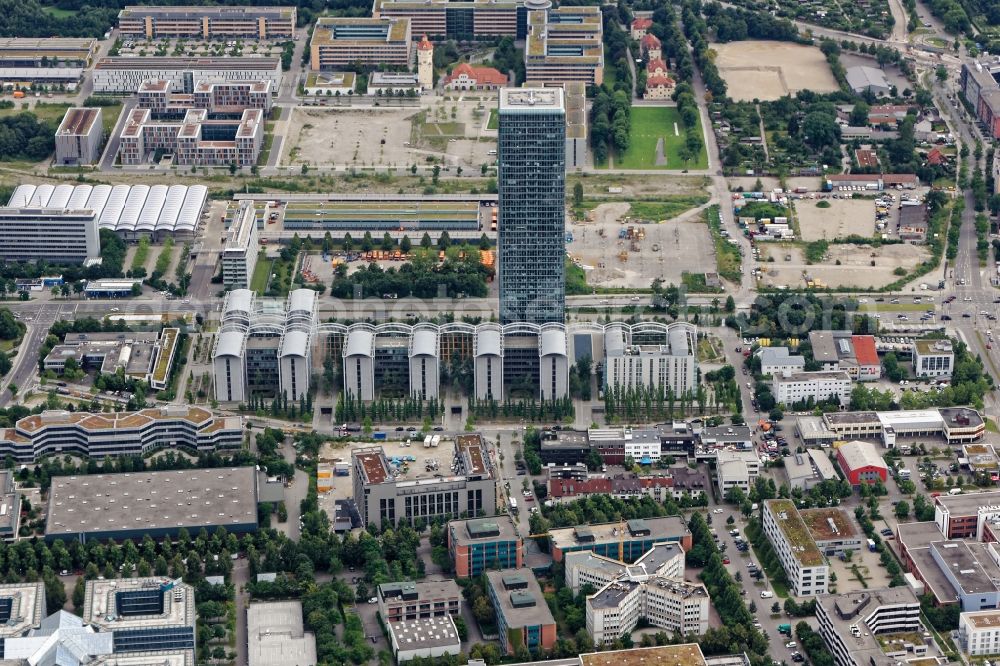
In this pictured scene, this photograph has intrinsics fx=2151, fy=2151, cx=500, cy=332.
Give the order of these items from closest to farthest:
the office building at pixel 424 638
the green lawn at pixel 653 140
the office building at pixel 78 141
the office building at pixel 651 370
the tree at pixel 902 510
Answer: the office building at pixel 424 638, the tree at pixel 902 510, the office building at pixel 651 370, the office building at pixel 78 141, the green lawn at pixel 653 140

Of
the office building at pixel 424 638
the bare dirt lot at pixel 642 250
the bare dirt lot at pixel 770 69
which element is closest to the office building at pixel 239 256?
the bare dirt lot at pixel 642 250

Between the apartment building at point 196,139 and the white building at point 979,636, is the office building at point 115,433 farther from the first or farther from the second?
the apartment building at point 196,139

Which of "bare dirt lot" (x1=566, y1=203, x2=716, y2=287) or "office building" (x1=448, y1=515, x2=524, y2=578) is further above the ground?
"office building" (x1=448, y1=515, x2=524, y2=578)

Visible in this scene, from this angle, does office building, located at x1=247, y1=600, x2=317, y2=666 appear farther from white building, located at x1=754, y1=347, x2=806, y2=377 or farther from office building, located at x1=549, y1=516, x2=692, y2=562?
white building, located at x1=754, y1=347, x2=806, y2=377

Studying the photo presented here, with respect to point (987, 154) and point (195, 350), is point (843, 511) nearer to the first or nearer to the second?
point (195, 350)

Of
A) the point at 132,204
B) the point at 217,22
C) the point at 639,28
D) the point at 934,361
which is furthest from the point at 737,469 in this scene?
the point at 217,22

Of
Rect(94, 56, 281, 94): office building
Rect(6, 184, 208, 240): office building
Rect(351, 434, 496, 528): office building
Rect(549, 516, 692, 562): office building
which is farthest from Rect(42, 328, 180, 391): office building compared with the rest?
Rect(94, 56, 281, 94): office building
